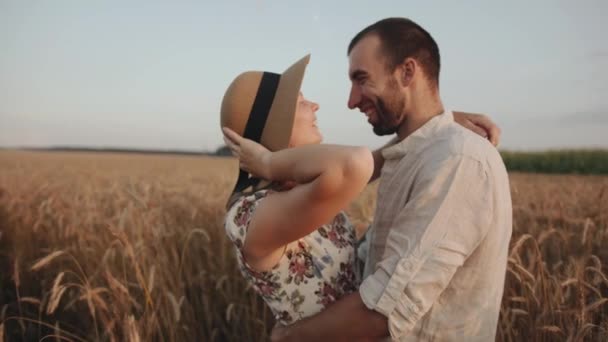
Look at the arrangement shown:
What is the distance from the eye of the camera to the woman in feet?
4.38

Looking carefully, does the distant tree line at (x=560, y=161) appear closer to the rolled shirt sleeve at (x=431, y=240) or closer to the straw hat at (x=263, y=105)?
the rolled shirt sleeve at (x=431, y=240)

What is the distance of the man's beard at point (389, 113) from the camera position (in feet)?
6.17

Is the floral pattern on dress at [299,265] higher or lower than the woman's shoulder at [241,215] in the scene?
lower

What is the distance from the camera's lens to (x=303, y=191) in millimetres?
1286

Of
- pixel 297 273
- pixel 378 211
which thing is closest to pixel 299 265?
pixel 297 273

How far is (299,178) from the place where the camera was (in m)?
1.34

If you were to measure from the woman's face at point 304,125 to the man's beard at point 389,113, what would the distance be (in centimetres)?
33

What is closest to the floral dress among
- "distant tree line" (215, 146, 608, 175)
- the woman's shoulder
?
the woman's shoulder

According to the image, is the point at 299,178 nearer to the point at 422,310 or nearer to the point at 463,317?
the point at 422,310

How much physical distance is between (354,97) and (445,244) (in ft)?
2.58

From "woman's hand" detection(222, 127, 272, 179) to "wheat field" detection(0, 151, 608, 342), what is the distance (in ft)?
2.28

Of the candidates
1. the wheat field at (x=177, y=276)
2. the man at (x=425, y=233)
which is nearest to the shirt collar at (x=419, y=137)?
the man at (x=425, y=233)

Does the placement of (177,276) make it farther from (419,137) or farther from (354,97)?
(419,137)

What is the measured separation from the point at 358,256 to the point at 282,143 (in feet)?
2.27
